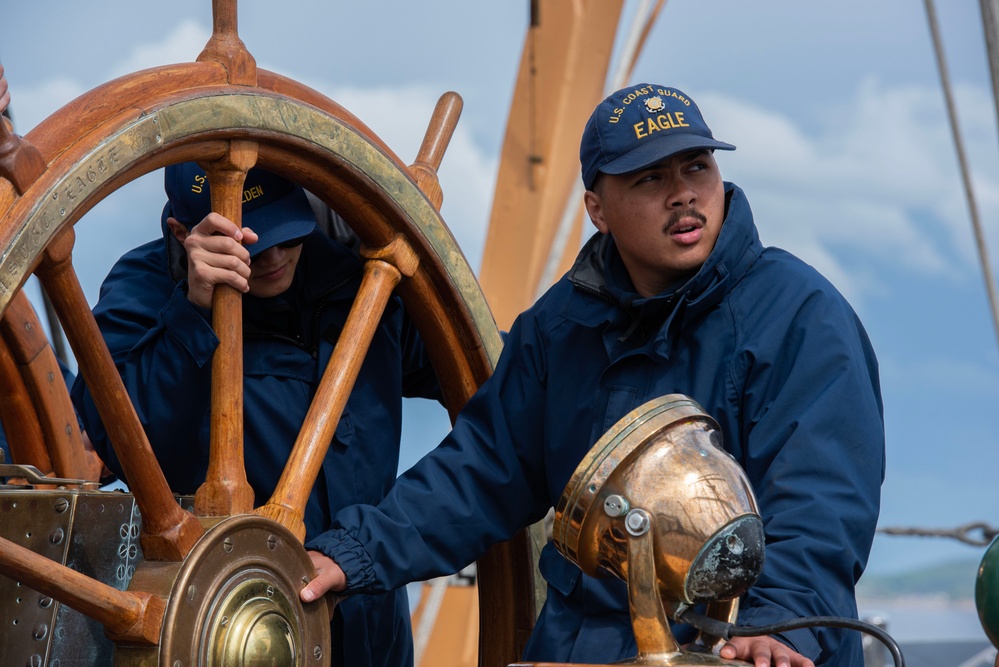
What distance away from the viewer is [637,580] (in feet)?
4.47

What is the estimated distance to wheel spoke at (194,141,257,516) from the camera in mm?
1681

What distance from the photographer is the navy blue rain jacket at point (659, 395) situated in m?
1.53

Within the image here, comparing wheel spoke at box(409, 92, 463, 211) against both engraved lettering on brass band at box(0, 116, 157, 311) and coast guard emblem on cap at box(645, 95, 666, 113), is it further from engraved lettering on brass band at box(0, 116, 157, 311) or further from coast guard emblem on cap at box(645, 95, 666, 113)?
engraved lettering on brass band at box(0, 116, 157, 311)

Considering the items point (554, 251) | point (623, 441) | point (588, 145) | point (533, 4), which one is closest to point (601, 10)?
point (533, 4)

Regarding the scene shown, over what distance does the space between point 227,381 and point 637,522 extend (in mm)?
621

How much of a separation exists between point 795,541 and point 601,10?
9.54ft

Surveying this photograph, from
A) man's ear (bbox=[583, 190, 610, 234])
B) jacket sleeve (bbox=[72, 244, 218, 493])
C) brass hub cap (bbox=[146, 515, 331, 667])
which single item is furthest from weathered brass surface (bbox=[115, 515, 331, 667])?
man's ear (bbox=[583, 190, 610, 234])

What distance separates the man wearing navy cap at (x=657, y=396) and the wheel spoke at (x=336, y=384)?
3.1 inches

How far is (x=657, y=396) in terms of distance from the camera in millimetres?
1719

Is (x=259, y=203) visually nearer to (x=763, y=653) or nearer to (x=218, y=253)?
(x=218, y=253)

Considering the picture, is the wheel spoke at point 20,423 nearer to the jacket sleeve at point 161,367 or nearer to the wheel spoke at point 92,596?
the jacket sleeve at point 161,367

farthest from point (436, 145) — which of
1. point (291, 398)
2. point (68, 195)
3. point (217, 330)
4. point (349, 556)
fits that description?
point (68, 195)

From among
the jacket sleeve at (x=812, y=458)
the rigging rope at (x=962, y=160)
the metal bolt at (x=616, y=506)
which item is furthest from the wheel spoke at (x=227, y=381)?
the rigging rope at (x=962, y=160)

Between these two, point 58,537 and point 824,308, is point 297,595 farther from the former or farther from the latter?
point 824,308
